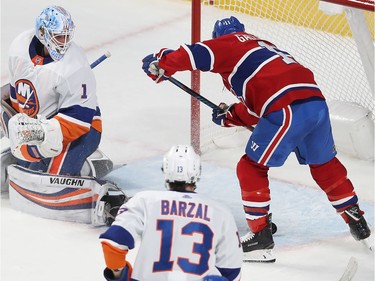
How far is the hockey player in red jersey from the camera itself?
15.0 ft

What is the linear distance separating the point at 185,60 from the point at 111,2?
125 inches

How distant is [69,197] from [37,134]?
296 mm

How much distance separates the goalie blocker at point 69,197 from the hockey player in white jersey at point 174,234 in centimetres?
147

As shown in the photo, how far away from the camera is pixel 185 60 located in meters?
4.67

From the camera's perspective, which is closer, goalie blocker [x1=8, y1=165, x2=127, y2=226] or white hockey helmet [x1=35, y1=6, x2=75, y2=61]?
white hockey helmet [x1=35, y1=6, x2=75, y2=61]

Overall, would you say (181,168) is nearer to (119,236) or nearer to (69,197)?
(119,236)

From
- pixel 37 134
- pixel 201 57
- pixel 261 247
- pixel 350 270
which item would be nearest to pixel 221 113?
pixel 201 57

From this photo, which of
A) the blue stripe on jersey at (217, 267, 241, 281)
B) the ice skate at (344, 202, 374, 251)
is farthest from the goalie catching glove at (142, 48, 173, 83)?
the blue stripe on jersey at (217, 267, 241, 281)

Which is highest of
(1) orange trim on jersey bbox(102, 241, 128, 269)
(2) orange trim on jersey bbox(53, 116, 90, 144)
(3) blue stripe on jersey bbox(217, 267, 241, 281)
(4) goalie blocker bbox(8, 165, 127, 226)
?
(1) orange trim on jersey bbox(102, 241, 128, 269)

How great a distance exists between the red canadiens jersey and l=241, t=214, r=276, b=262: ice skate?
1.48 ft

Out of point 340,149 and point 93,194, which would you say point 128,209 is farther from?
point 340,149

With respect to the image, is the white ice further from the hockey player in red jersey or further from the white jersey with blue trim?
the white jersey with blue trim

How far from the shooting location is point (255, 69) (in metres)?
4.61

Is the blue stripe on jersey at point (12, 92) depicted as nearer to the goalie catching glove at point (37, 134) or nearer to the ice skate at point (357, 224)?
the goalie catching glove at point (37, 134)
